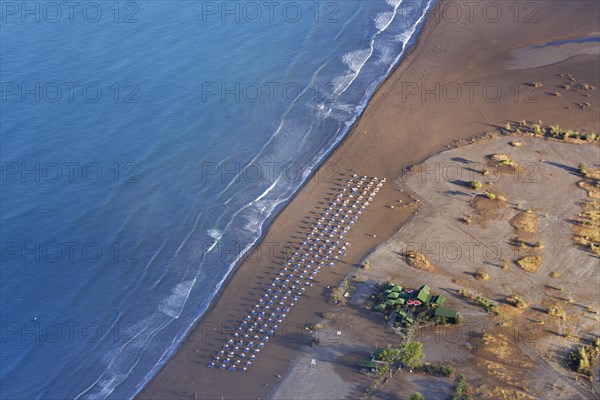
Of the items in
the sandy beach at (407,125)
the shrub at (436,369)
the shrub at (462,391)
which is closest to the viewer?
the shrub at (462,391)

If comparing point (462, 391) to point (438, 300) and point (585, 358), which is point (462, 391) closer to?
point (438, 300)

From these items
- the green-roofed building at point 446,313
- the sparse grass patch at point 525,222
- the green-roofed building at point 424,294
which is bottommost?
the green-roofed building at point 446,313

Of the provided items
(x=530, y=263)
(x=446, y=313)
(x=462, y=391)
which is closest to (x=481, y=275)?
(x=530, y=263)

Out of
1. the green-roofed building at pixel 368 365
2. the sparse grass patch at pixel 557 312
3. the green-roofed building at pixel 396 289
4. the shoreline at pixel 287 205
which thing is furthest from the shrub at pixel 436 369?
the shoreline at pixel 287 205

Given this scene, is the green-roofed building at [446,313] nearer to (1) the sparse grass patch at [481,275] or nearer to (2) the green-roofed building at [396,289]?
(2) the green-roofed building at [396,289]

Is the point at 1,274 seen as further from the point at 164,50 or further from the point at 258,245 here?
the point at 164,50

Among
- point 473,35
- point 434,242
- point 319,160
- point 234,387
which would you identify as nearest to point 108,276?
point 234,387
